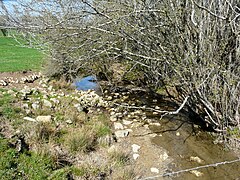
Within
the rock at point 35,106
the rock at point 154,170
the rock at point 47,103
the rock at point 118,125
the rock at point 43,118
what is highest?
the rock at point 43,118

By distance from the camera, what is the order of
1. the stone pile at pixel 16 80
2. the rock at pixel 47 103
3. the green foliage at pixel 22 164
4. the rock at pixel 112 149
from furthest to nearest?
the stone pile at pixel 16 80, the rock at pixel 47 103, the rock at pixel 112 149, the green foliage at pixel 22 164

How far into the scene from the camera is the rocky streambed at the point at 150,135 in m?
5.33

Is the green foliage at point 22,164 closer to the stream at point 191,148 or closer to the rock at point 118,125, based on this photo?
the stream at point 191,148

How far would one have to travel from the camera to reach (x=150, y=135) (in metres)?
6.89

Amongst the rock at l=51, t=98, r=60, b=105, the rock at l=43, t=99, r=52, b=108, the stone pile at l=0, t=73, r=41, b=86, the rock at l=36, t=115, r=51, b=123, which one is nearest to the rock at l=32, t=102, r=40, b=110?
the rock at l=43, t=99, r=52, b=108

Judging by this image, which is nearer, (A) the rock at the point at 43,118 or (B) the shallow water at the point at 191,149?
(B) the shallow water at the point at 191,149

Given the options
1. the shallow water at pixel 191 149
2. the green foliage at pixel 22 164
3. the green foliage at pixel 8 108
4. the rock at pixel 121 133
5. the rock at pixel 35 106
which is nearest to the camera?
the green foliage at pixel 22 164

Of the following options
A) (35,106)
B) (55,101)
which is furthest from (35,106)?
(55,101)

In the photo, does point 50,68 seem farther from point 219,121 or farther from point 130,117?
point 219,121

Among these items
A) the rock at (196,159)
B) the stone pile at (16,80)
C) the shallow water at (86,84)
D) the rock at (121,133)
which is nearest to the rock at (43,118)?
the rock at (121,133)

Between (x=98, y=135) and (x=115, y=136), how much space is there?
1.58 ft

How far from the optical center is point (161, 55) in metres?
6.18

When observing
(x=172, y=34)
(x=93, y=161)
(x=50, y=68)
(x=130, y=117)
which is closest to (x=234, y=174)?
(x=93, y=161)

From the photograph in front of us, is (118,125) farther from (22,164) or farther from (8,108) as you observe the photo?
(22,164)
